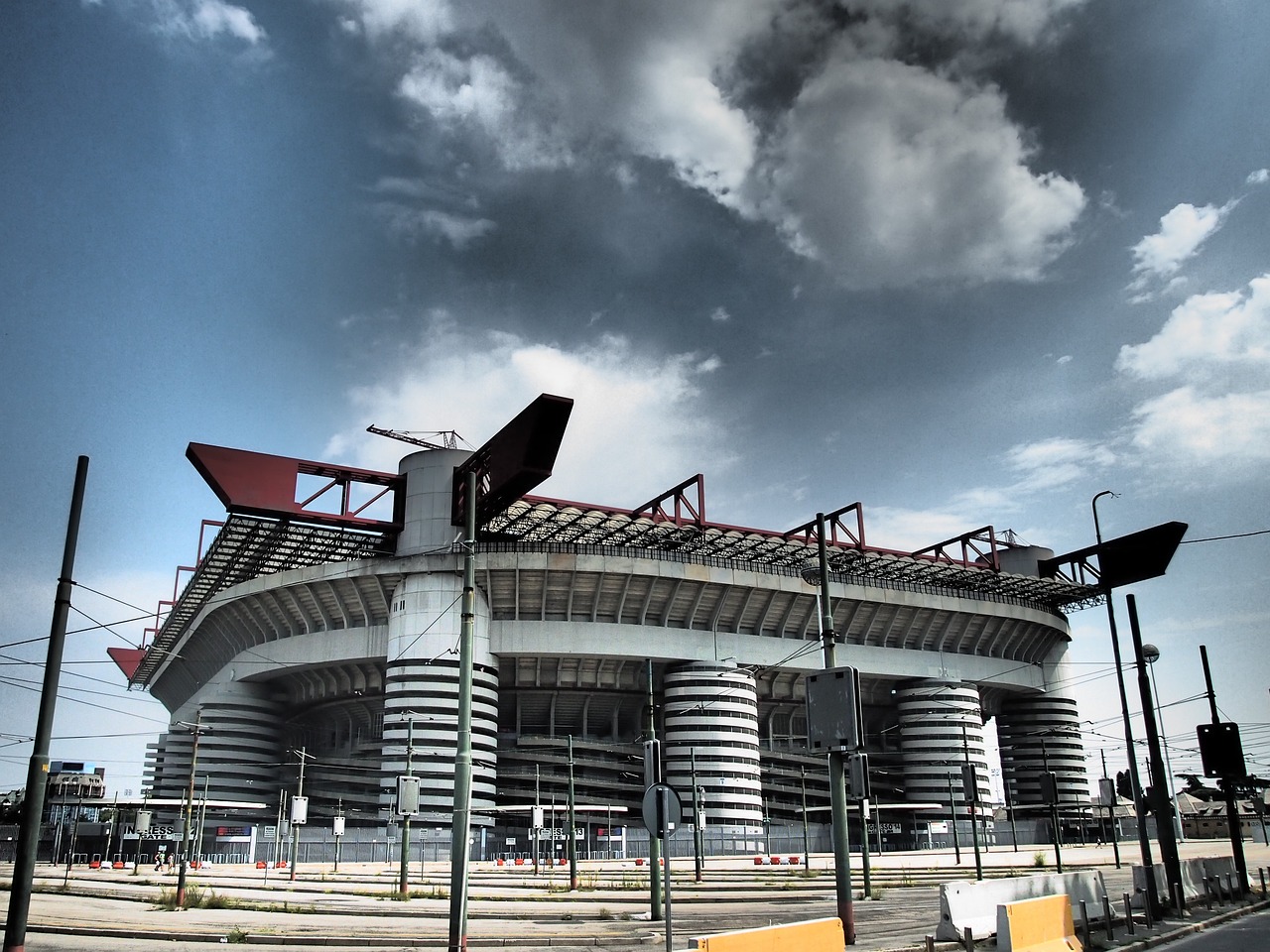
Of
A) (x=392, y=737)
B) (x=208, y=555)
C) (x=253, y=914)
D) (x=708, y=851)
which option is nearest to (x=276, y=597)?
(x=208, y=555)

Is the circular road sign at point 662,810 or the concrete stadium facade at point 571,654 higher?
the concrete stadium facade at point 571,654

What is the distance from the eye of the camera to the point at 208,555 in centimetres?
7106

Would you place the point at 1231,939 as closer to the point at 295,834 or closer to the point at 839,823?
the point at 839,823

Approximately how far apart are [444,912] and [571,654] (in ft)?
154

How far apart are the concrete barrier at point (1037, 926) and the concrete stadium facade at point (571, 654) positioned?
5163cm

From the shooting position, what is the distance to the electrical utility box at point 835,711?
1588 centimetres

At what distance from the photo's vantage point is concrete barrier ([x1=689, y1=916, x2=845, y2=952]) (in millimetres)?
10703

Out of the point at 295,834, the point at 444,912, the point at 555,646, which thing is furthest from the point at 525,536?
the point at 444,912

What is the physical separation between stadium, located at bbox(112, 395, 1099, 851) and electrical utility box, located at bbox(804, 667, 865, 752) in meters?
38.0

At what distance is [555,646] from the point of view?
7000 centimetres

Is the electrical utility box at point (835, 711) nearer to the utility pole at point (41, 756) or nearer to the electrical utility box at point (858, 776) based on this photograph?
the electrical utility box at point (858, 776)

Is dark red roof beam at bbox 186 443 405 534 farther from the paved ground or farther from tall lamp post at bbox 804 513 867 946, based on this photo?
tall lamp post at bbox 804 513 867 946

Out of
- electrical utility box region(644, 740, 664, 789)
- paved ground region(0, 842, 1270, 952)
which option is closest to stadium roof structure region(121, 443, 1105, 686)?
paved ground region(0, 842, 1270, 952)

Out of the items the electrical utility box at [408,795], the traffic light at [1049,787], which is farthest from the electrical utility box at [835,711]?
the traffic light at [1049,787]
